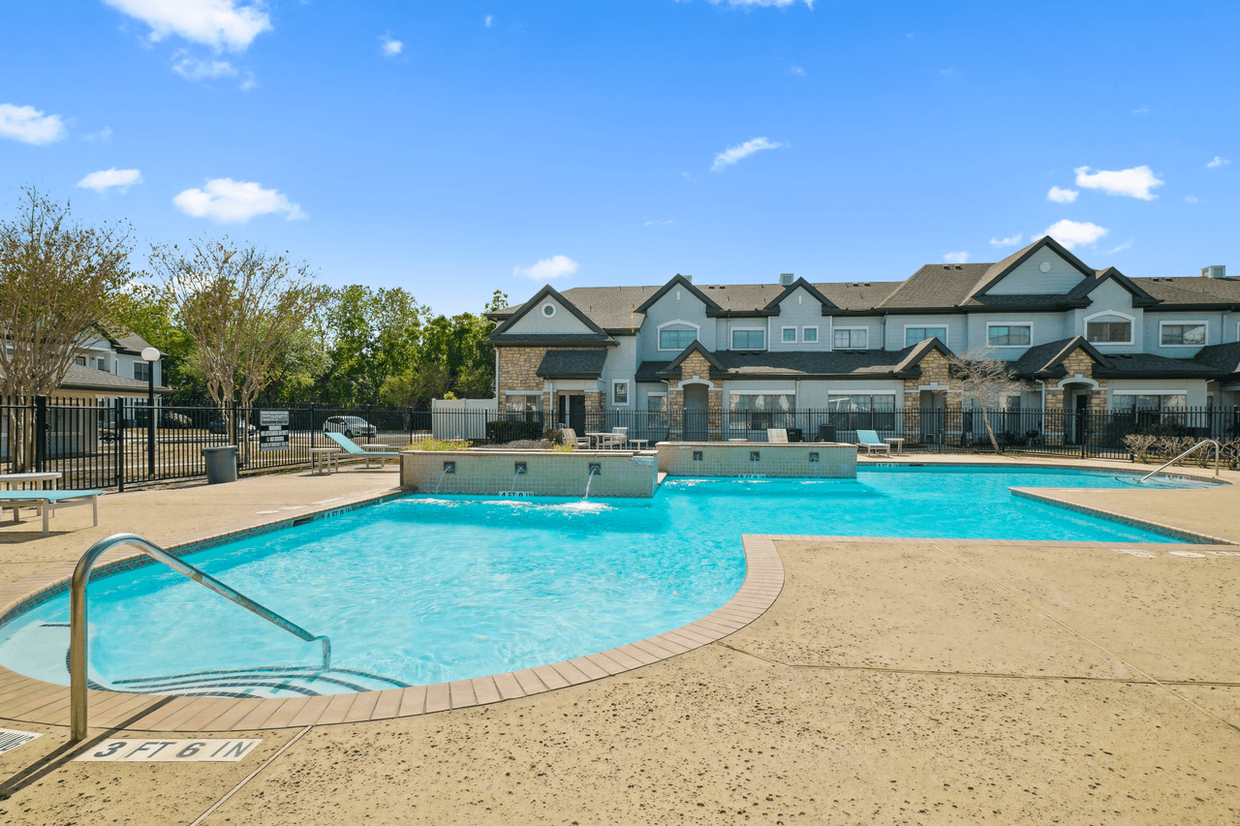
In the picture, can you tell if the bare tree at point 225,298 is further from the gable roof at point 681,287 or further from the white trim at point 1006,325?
the white trim at point 1006,325

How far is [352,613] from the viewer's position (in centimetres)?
594

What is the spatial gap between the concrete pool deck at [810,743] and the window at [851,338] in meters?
26.4

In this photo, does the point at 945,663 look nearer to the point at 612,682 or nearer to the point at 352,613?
the point at 612,682

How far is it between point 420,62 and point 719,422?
1931 centimetres

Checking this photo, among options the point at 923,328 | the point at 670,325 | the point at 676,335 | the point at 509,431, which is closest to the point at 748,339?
the point at 676,335

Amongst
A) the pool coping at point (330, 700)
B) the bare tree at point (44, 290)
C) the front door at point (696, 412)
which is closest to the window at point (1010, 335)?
the front door at point (696, 412)

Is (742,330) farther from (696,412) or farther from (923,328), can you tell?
(923,328)

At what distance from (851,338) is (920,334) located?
323 centimetres

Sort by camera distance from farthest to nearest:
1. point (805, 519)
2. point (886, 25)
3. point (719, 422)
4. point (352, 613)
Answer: point (719, 422) → point (886, 25) → point (805, 519) → point (352, 613)

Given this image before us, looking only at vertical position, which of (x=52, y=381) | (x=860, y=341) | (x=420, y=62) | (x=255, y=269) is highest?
(x=420, y=62)

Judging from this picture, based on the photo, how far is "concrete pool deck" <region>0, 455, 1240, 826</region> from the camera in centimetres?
225

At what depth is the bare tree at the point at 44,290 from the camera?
1458 centimetres

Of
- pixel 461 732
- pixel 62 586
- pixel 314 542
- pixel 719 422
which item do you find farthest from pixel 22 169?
pixel 719 422

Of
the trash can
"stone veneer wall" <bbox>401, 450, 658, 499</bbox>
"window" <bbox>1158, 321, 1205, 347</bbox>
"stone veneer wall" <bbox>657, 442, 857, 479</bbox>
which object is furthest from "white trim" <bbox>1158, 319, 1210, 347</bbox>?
the trash can
